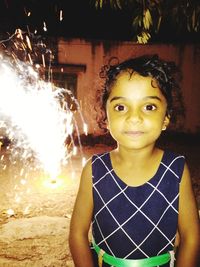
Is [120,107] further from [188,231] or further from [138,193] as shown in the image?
[188,231]

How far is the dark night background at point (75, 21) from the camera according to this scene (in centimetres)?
1200

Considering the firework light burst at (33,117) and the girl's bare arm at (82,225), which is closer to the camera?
the girl's bare arm at (82,225)

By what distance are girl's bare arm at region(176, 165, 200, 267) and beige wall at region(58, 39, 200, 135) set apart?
10.1 m

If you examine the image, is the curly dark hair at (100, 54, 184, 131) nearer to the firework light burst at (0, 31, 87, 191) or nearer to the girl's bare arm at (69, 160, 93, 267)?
the girl's bare arm at (69, 160, 93, 267)

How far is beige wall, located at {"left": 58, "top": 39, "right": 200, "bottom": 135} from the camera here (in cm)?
1186

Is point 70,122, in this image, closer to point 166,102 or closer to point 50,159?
point 50,159

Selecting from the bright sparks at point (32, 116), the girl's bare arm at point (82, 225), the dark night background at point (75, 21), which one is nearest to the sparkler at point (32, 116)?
the bright sparks at point (32, 116)

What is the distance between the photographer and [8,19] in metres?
11.8

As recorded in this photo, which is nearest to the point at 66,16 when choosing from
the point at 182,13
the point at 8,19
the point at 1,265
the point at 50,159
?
the point at 8,19

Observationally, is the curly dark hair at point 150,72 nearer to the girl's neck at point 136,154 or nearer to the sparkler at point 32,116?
the girl's neck at point 136,154

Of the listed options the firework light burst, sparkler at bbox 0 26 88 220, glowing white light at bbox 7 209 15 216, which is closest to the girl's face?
glowing white light at bbox 7 209 15 216

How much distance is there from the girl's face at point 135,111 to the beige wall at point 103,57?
10.1m

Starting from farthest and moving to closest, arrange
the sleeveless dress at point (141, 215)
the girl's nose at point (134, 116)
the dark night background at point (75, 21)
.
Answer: the dark night background at point (75, 21), the sleeveless dress at point (141, 215), the girl's nose at point (134, 116)

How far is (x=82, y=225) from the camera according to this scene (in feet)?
6.15
